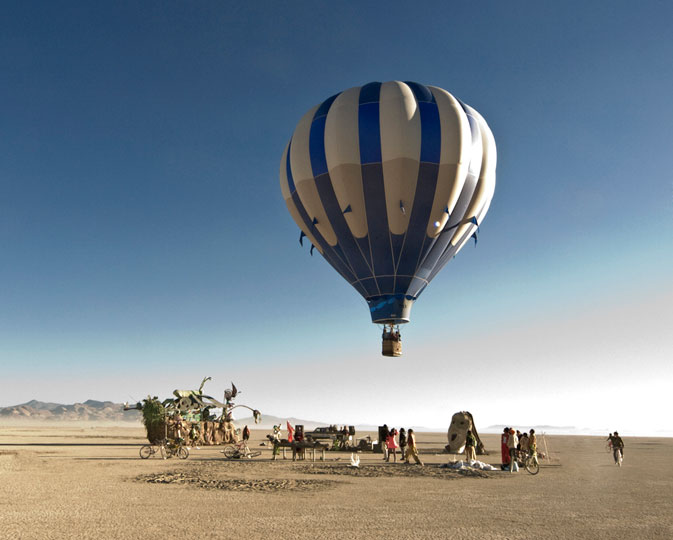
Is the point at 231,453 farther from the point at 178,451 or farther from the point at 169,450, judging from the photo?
the point at 169,450

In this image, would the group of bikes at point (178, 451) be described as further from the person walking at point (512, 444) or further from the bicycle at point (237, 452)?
the person walking at point (512, 444)

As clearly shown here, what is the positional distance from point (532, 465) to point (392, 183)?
1506 centimetres

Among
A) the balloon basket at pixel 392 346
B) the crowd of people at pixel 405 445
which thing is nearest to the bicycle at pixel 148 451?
the crowd of people at pixel 405 445

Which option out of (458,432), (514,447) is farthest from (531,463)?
(458,432)

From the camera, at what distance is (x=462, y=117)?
3006 centimetres

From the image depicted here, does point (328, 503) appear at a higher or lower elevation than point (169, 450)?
higher

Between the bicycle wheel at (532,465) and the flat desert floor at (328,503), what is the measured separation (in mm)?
294

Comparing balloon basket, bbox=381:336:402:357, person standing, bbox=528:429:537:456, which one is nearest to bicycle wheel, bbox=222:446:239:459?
balloon basket, bbox=381:336:402:357

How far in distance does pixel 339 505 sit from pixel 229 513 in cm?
278

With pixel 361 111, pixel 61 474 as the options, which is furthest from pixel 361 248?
pixel 61 474

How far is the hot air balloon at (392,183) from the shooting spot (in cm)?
2884

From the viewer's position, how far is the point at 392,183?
28.7 m

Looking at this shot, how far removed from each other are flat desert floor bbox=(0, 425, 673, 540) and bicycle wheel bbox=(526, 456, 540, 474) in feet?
0.96

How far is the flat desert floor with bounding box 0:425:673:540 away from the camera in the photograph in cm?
1048
